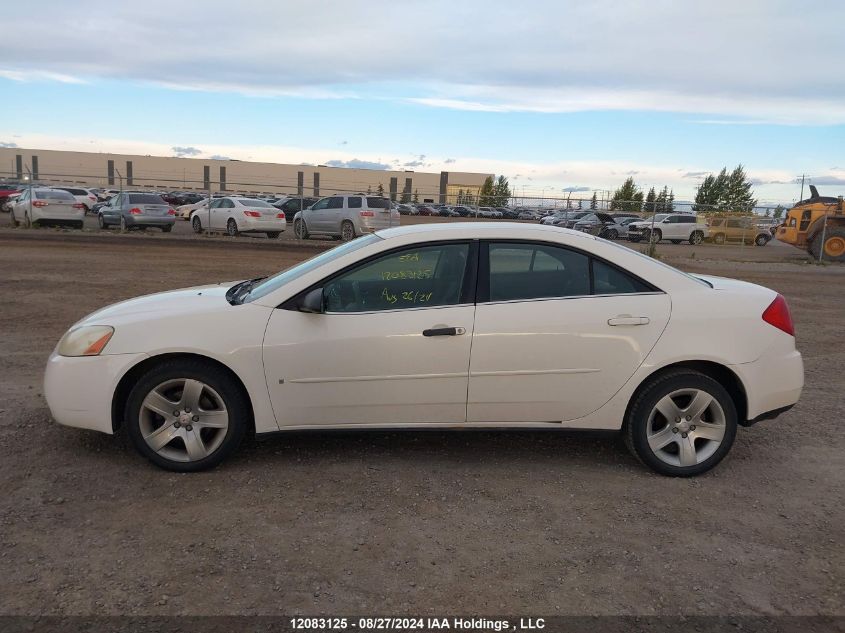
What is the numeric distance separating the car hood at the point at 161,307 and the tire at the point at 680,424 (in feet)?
8.94

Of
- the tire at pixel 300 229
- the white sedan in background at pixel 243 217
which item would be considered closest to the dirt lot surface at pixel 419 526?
the white sedan in background at pixel 243 217

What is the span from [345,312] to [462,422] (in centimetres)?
100

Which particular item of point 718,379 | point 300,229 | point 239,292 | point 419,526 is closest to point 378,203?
point 300,229

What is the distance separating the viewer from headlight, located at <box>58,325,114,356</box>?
4.16 meters

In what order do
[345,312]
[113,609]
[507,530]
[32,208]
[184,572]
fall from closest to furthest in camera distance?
[113,609] → [184,572] → [507,530] → [345,312] → [32,208]

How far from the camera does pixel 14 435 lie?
4.71 meters

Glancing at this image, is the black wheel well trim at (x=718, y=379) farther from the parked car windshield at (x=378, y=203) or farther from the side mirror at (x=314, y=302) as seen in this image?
the parked car windshield at (x=378, y=203)

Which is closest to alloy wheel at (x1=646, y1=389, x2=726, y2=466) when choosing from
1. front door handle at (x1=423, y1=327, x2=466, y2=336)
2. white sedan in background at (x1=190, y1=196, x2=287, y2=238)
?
front door handle at (x1=423, y1=327, x2=466, y2=336)

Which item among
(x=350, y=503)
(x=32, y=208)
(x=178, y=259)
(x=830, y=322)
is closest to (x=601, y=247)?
(x=350, y=503)

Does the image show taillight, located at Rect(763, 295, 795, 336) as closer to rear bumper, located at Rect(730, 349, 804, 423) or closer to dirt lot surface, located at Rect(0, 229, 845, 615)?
rear bumper, located at Rect(730, 349, 804, 423)

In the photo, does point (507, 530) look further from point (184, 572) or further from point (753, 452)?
point (753, 452)

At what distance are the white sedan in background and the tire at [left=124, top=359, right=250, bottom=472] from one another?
21.0 meters

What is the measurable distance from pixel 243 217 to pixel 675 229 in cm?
2155

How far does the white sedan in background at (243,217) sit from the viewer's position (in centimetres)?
2445
